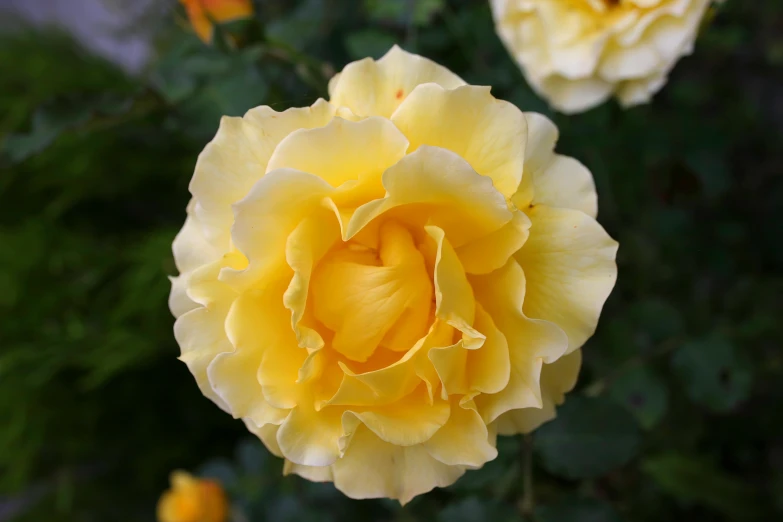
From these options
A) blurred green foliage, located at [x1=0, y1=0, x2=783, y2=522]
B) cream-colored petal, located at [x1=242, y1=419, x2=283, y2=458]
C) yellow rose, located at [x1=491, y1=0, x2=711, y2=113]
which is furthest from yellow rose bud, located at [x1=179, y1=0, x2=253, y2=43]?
cream-colored petal, located at [x1=242, y1=419, x2=283, y2=458]

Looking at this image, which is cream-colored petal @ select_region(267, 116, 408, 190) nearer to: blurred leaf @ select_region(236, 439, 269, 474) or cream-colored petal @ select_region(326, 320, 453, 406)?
cream-colored petal @ select_region(326, 320, 453, 406)

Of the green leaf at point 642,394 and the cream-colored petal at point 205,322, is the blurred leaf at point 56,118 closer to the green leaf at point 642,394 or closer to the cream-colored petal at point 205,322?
the cream-colored petal at point 205,322

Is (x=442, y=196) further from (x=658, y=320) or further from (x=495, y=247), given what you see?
(x=658, y=320)

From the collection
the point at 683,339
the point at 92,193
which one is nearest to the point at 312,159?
the point at 683,339

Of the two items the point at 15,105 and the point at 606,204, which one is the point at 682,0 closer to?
the point at 606,204

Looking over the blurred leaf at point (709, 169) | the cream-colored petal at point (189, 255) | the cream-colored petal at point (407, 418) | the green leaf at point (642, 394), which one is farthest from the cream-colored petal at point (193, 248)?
the blurred leaf at point (709, 169)
